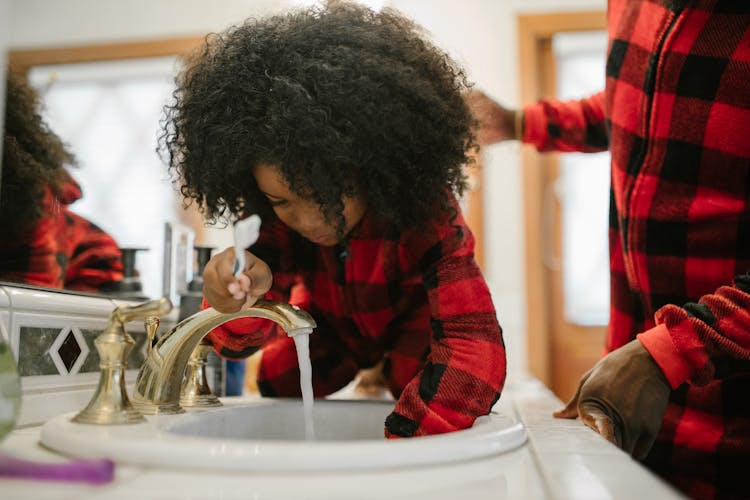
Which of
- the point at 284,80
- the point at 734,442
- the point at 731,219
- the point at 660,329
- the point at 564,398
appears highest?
the point at 284,80

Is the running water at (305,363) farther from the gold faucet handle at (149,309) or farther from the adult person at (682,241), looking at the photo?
the adult person at (682,241)

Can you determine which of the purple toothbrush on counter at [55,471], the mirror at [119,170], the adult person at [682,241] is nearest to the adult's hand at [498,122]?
the adult person at [682,241]

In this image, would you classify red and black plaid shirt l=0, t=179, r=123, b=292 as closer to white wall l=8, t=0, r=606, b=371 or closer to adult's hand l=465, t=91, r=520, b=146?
adult's hand l=465, t=91, r=520, b=146

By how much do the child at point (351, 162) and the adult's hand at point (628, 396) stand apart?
0.31 ft

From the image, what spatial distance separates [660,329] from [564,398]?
1.43 m

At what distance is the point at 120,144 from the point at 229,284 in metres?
0.91

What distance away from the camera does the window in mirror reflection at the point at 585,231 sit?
6.60ft

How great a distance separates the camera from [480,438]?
50cm

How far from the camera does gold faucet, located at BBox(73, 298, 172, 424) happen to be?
0.54m

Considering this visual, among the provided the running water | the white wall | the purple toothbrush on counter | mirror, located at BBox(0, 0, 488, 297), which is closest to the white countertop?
the purple toothbrush on counter

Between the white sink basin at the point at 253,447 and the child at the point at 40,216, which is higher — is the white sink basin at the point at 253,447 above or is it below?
below

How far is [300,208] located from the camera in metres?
0.67

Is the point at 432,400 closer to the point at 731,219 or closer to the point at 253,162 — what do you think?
the point at 253,162

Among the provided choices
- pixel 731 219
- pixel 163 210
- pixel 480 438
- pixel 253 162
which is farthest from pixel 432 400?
pixel 163 210
